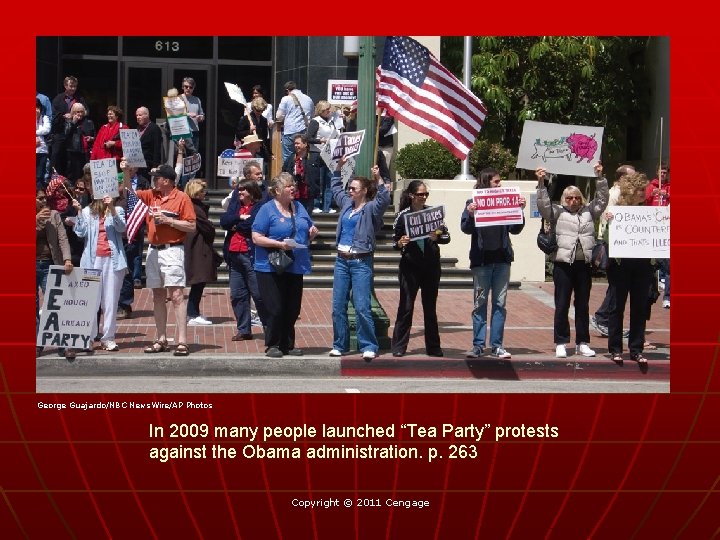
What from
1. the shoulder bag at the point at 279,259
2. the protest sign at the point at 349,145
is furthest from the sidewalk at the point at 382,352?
the protest sign at the point at 349,145

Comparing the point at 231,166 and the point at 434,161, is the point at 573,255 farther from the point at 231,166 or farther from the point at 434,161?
the point at 434,161

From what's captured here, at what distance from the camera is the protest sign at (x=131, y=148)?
12.5 m

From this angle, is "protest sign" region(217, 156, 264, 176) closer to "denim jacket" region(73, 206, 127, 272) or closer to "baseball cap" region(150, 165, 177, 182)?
"denim jacket" region(73, 206, 127, 272)

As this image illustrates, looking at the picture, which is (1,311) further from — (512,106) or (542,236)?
(512,106)

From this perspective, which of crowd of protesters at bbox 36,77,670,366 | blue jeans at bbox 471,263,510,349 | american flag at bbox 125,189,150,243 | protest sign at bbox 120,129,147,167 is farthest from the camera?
protest sign at bbox 120,129,147,167

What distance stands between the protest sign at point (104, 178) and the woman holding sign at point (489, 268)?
3141 millimetres

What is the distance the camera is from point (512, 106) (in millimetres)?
19234

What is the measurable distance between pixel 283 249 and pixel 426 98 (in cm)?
189

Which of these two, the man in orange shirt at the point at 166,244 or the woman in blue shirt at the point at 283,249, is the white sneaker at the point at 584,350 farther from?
the man in orange shirt at the point at 166,244

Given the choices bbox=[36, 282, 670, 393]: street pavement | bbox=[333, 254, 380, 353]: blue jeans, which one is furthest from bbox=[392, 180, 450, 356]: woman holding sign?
bbox=[333, 254, 380, 353]: blue jeans

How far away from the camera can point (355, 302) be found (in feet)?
34.6

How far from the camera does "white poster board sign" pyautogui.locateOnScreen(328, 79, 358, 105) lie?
61.5ft

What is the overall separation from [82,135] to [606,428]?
45.6ft

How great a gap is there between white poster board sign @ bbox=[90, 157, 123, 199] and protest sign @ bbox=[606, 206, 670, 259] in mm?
4455
